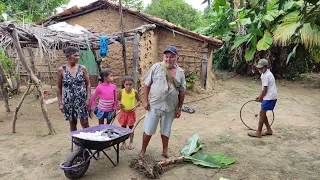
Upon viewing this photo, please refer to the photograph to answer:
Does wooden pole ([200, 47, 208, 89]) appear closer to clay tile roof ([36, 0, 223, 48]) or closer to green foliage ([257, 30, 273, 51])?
clay tile roof ([36, 0, 223, 48])

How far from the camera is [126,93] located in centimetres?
406

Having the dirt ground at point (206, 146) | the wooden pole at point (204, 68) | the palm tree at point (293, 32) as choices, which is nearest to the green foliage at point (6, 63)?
the dirt ground at point (206, 146)

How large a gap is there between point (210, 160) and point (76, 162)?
187 centimetres

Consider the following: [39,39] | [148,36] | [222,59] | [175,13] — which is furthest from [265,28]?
[175,13]

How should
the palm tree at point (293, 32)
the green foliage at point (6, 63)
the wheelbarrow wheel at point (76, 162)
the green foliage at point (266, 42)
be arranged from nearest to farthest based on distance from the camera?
the wheelbarrow wheel at point (76, 162)
the palm tree at point (293, 32)
the green foliage at point (6, 63)
the green foliage at point (266, 42)

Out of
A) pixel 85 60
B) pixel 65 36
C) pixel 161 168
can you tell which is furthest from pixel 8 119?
pixel 161 168

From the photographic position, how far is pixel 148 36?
8398 mm

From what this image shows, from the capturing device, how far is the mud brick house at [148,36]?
871 cm

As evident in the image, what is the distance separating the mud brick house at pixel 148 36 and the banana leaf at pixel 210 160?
5006mm

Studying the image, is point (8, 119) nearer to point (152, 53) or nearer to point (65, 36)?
point (65, 36)

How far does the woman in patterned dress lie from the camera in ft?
12.1

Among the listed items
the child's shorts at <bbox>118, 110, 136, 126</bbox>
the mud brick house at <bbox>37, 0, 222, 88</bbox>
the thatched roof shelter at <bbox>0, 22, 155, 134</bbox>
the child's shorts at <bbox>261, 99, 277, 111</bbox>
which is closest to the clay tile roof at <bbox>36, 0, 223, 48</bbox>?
the mud brick house at <bbox>37, 0, 222, 88</bbox>

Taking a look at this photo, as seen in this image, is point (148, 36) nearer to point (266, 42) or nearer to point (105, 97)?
point (266, 42)

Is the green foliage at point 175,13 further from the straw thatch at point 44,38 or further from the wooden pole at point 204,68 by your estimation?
the straw thatch at point 44,38
